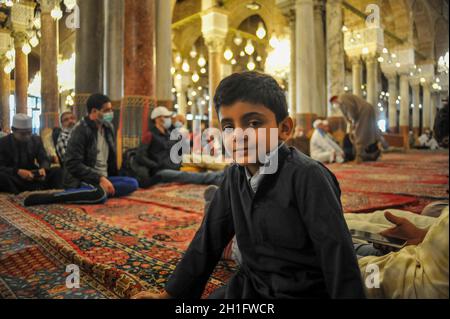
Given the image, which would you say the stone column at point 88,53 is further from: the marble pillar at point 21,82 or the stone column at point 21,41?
the marble pillar at point 21,82

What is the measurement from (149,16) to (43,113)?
4571 millimetres

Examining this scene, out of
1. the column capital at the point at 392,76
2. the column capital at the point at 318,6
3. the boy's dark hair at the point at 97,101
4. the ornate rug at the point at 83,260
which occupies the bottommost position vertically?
the ornate rug at the point at 83,260

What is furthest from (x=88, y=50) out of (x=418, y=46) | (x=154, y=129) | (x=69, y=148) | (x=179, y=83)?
(x=418, y=46)

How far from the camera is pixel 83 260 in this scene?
5.82 feet

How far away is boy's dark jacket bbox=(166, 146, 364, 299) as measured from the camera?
0.82 metres

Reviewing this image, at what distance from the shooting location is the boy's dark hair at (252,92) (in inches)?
37.9

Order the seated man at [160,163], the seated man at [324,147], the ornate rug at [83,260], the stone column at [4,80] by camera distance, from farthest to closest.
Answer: the seated man at [324,147]
the seated man at [160,163]
the stone column at [4,80]
the ornate rug at [83,260]

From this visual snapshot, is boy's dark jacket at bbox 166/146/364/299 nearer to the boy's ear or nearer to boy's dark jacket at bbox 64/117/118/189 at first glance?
the boy's ear

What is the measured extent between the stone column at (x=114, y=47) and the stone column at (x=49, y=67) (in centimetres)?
281

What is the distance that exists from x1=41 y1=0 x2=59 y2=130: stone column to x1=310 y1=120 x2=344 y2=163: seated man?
5879 mm

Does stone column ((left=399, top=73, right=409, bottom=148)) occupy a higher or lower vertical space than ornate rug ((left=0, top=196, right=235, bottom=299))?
higher

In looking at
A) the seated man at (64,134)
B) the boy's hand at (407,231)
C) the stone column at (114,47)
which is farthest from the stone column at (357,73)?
the boy's hand at (407,231)

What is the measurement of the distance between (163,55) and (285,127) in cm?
560

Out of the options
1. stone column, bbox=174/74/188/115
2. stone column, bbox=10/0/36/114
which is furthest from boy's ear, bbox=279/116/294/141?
stone column, bbox=174/74/188/115
